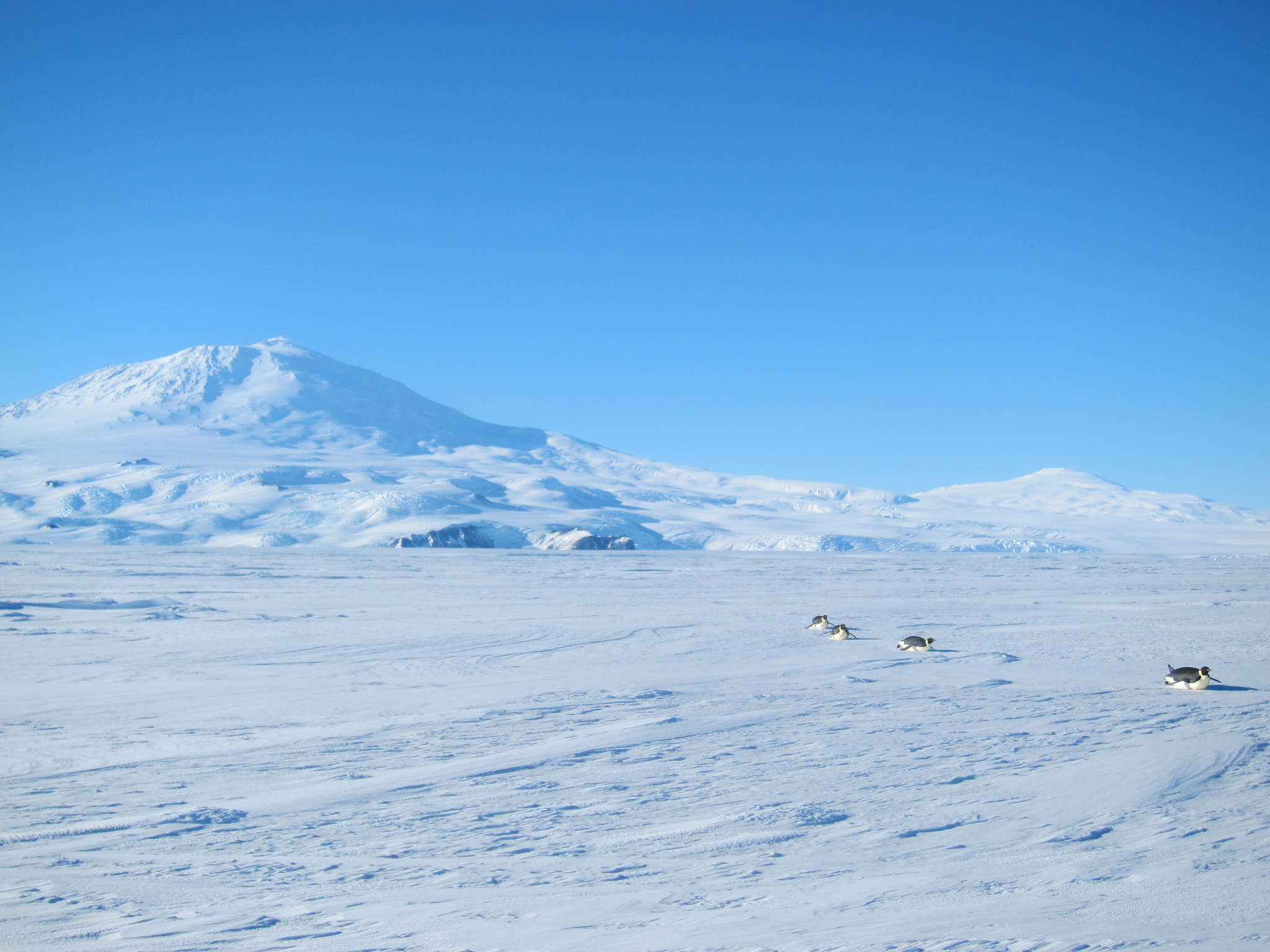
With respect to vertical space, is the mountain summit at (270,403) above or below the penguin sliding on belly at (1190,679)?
above

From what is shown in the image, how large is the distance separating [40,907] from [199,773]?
2136mm

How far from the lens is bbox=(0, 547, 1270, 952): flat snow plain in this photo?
375cm

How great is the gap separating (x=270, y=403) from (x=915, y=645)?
520 ft

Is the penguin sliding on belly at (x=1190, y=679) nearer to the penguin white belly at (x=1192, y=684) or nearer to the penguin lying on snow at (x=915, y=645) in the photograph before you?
the penguin white belly at (x=1192, y=684)

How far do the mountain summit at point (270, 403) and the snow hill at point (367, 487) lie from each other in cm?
47

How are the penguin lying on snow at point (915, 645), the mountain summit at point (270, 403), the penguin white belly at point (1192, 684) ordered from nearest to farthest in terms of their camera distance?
the penguin white belly at point (1192, 684), the penguin lying on snow at point (915, 645), the mountain summit at point (270, 403)

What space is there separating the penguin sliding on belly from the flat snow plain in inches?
11.4

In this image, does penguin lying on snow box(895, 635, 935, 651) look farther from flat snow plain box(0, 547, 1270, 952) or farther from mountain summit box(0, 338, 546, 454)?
mountain summit box(0, 338, 546, 454)

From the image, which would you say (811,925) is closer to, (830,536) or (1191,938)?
(1191,938)

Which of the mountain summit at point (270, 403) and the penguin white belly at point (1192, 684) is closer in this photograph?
the penguin white belly at point (1192, 684)

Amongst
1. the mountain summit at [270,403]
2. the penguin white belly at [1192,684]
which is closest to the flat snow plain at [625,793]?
the penguin white belly at [1192,684]

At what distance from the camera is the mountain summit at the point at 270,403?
144m

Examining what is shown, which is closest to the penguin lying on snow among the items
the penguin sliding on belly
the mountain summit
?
the penguin sliding on belly

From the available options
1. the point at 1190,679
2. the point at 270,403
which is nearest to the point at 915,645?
the point at 1190,679
